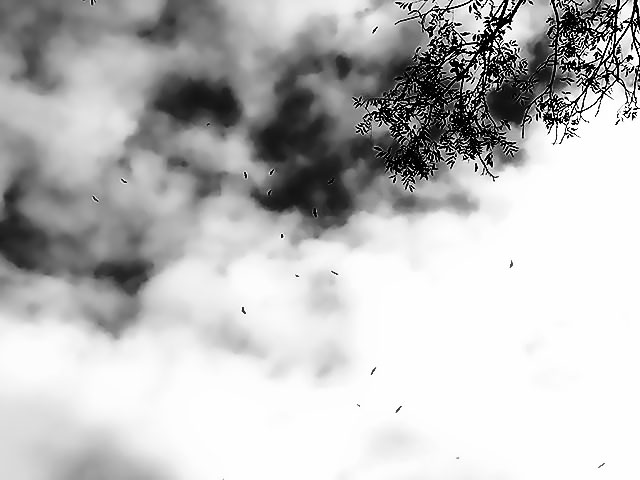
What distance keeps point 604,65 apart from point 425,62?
286 cm

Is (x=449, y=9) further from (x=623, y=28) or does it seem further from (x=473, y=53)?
(x=623, y=28)

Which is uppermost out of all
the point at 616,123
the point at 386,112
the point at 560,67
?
the point at 386,112

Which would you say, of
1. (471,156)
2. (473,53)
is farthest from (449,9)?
(471,156)

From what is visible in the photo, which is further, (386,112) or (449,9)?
(386,112)

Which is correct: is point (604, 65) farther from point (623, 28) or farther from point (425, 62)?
point (425, 62)

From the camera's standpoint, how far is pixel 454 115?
37.1 ft

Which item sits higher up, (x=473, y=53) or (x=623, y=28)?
(x=473, y=53)

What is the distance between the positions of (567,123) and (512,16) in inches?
92.3

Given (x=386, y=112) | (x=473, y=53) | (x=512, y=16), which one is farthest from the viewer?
(x=386, y=112)

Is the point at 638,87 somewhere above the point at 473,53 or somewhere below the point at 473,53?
below

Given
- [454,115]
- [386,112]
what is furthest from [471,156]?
[386,112]

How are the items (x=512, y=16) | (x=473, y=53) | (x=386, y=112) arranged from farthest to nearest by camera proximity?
(x=386, y=112)
(x=473, y=53)
(x=512, y=16)

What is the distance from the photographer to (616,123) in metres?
11.1

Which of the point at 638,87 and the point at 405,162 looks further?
the point at 405,162
